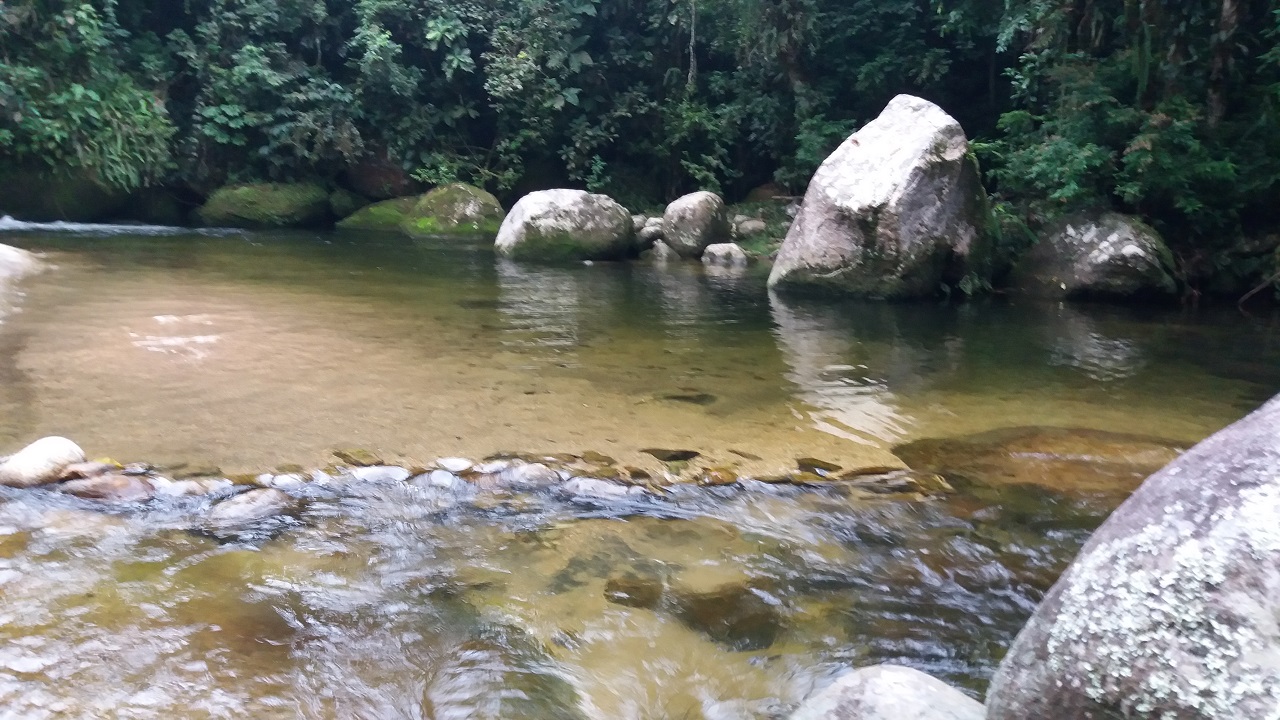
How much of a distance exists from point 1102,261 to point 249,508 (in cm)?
857

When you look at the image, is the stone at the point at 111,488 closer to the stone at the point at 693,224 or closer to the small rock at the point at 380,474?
the small rock at the point at 380,474

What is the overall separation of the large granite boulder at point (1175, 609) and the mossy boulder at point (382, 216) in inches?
577

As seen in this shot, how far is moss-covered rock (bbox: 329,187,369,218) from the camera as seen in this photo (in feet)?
51.0

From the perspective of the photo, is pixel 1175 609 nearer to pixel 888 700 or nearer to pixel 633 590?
pixel 888 700

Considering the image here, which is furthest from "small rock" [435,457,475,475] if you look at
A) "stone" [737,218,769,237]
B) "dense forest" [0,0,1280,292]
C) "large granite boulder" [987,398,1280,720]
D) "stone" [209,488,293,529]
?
"stone" [737,218,769,237]

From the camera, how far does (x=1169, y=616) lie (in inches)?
55.6

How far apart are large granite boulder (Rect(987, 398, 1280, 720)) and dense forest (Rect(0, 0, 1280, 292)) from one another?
804 cm

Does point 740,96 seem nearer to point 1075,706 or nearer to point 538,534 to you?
point 538,534

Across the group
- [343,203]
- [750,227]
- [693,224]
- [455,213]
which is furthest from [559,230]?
[343,203]

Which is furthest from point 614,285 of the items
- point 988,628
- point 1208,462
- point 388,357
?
point 1208,462

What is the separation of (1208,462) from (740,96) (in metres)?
14.6

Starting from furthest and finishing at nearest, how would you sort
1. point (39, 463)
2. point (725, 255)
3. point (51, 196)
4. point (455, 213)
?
1. point (455, 213)
2. point (51, 196)
3. point (725, 255)
4. point (39, 463)

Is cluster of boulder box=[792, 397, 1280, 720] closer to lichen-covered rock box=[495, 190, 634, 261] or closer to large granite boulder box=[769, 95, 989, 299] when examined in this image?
large granite boulder box=[769, 95, 989, 299]

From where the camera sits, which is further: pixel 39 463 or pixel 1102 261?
pixel 1102 261
